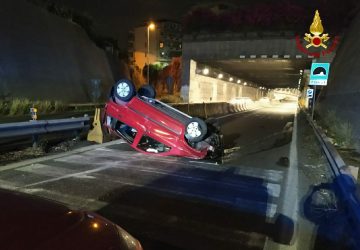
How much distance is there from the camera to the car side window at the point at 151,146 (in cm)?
908

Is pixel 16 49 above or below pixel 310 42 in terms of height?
below

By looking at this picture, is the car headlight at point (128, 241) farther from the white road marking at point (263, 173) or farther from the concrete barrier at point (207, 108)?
the concrete barrier at point (207, 108)

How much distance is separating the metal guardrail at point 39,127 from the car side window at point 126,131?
1.99 metres

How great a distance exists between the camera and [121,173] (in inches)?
278

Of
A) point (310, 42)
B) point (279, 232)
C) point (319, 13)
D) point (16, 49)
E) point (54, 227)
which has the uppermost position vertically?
point (319, 13)

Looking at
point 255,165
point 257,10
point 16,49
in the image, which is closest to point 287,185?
point 255,165

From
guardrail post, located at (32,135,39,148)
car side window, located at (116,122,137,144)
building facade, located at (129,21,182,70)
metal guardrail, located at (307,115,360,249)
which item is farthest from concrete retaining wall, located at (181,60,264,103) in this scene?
building facade, located at (129,21,182,70)

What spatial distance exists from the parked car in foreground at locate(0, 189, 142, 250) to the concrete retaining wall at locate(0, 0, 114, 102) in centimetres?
2031

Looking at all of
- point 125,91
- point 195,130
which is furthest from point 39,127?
point 195,130

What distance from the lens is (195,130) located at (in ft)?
27.5

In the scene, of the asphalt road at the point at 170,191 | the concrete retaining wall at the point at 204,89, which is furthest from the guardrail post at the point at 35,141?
the concrete retaining wall at the point at 204,89

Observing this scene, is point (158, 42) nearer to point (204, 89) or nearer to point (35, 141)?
point (204, 89)

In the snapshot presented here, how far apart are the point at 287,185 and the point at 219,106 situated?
22514 millimetres

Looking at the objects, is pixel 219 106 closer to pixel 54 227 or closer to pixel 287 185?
pixel 287 185
